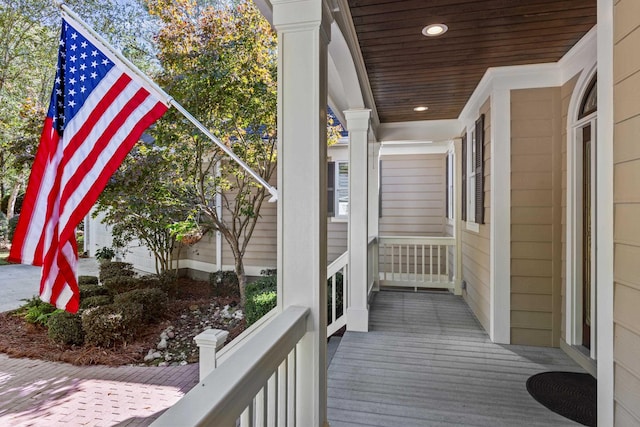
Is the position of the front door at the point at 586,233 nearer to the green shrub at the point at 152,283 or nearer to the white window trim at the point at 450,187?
the white window trim at the point at 450,187

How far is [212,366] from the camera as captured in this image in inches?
77.4

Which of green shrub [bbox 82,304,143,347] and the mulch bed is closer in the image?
the mulch bed

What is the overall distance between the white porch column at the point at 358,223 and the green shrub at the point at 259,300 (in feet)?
3.22

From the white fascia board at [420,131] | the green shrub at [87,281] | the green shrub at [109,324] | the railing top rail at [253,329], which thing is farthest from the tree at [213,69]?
the railing top rail at [253,329]

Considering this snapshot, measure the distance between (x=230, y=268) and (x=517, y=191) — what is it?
5.54 meters

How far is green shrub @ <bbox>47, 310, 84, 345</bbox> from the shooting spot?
171 inches

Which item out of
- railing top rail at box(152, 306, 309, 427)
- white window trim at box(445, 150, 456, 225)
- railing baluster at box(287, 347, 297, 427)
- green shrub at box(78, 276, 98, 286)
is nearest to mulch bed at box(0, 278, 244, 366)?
green shrub at box(78, 276, 98, 286)

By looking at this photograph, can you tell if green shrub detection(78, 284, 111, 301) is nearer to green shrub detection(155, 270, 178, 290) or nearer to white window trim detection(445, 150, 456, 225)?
green shrub detection(155, 270, 178, 290)

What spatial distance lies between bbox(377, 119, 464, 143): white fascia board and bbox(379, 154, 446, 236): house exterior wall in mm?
1690

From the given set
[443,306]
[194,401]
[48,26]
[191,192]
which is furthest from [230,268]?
[194,401]

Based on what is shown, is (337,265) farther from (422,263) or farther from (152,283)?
(152,283)

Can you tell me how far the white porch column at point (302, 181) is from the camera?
1.64 m

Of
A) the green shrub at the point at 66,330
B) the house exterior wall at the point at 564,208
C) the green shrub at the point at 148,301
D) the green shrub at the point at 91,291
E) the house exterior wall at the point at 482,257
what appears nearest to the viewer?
the house exterior wall at the point at 564,208

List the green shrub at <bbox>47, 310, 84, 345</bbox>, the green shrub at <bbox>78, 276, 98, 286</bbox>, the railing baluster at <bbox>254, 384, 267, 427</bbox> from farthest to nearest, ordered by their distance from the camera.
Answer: the green shrub at <bbox>78, 276, 98, 286</bbox>, the green shrub at <bbox>47, 310, 84, 345</bbox>, the railing baluster at <bbox>254, 384, 267, 427</bbox>
